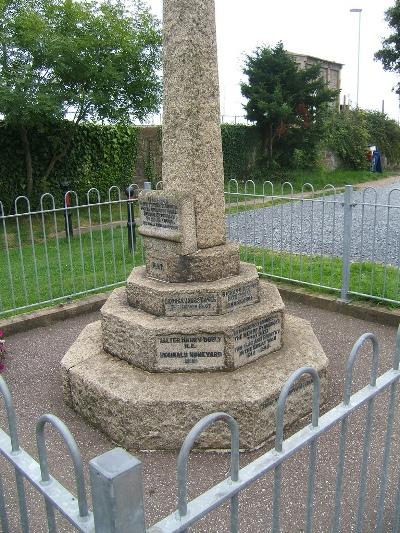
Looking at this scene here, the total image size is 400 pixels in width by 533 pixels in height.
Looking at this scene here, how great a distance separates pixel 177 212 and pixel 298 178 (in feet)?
54.6

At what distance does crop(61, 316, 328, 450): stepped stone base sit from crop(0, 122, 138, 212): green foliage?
8.62 meters

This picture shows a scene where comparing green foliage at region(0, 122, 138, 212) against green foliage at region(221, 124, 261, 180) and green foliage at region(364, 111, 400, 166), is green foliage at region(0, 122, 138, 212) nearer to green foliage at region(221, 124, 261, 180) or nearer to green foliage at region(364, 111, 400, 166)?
green foliage at region(221, 124, 261, 180)

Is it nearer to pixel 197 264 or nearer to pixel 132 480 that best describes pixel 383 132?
pixel 197 264

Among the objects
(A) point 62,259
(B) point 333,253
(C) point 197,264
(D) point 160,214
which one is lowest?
(A) point 62,259

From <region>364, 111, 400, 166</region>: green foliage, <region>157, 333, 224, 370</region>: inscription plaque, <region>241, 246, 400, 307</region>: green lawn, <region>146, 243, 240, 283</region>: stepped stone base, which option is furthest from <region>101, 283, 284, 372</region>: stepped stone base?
<region>364, 111, 400, 166</region>: green foliage

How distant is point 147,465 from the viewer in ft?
11.0

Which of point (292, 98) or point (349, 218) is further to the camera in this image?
point (292, 98)

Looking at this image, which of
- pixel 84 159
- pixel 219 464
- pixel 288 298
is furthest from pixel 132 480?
pixel 84 159

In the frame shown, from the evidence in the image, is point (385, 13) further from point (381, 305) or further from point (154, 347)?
point (154, 347)

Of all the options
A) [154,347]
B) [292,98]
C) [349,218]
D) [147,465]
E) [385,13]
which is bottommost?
[147,465]

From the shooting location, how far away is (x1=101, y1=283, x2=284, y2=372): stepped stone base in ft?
12.2

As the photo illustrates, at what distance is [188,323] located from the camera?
3760mm

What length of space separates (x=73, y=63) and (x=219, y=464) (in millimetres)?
9169

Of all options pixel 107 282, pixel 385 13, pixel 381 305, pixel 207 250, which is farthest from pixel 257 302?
pixel 385 13
